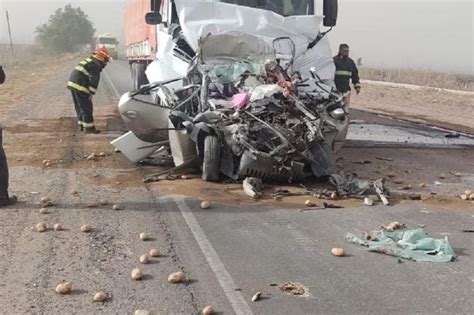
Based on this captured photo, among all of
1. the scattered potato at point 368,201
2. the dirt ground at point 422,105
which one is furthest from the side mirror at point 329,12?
the dirt ground at point 422,105

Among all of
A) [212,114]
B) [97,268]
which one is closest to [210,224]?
[97,268]

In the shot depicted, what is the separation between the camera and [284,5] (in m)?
9.71

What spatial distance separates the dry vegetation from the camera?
32.2 metres

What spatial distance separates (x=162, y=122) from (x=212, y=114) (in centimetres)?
77

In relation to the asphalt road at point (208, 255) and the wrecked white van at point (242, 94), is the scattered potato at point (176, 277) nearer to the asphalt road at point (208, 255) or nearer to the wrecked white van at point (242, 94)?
the asphalt road at point (208, 255)

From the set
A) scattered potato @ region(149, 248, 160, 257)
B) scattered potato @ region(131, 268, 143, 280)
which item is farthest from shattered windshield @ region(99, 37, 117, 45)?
scattered potato @ region(131, 268, 143, 280)

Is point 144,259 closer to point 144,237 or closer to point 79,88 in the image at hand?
point 144,237

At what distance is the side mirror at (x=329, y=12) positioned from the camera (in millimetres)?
10016

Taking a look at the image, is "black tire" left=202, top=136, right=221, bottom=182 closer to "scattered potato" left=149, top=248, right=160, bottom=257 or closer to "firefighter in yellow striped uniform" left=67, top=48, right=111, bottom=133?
"scattered potato" left=149, top=248, right=160, bottom=257

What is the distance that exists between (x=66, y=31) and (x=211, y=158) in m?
90.4

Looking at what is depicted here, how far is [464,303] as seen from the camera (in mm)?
4070

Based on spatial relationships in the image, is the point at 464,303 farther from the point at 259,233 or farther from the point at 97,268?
the point at 97,268

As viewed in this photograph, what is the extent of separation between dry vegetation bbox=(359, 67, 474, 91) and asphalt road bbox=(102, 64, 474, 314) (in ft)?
86.5

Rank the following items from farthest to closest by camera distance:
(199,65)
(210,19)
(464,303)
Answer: (210,19) < (199,65) < (464,303)
